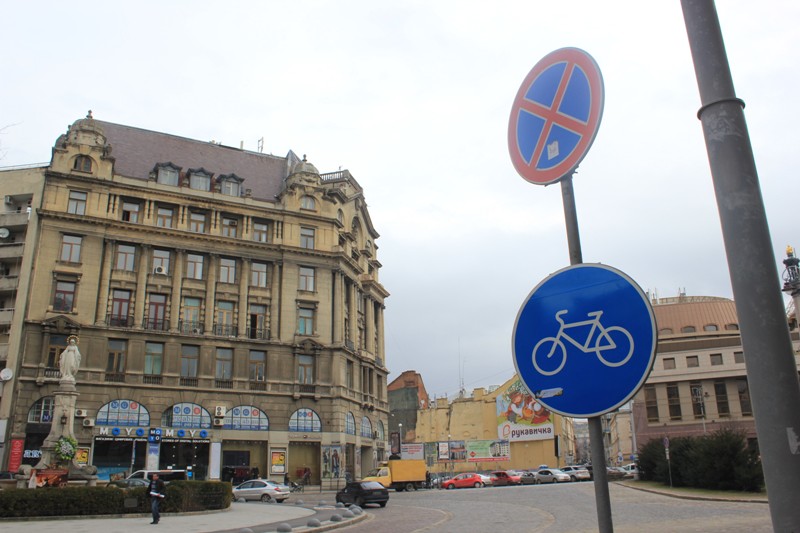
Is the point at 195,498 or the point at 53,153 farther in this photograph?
the point at 53,153

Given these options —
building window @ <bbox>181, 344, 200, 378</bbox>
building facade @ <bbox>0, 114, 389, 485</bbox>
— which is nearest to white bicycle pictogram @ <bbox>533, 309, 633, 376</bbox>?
building facade @ <bbox>0, 114, 389, 485</bbox>

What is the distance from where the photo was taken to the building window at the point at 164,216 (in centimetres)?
5119

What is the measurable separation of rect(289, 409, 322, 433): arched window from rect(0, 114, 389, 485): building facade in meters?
0.10

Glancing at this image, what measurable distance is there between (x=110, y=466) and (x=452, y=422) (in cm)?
4704

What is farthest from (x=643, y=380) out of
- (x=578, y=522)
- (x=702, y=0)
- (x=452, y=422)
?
(x=452, y=422)

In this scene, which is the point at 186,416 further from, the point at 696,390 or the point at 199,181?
the point at 696,390

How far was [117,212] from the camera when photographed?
49.4 m

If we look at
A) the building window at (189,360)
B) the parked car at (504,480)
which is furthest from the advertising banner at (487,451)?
the building window at (189,360)

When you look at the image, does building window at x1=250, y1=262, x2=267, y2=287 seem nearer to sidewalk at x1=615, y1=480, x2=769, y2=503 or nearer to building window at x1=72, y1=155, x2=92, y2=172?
building window at x1=72, y1=155, x2=92, y2=172

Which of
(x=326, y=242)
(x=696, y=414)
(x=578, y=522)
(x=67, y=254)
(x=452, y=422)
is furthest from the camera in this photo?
(x=452, y=422)

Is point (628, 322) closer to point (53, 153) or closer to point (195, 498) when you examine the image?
point (195, 498)

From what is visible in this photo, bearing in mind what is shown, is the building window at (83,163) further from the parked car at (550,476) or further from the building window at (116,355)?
the parked car at (550,476)

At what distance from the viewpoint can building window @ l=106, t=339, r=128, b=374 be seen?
4678cm

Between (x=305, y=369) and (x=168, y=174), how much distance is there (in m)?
19.5
